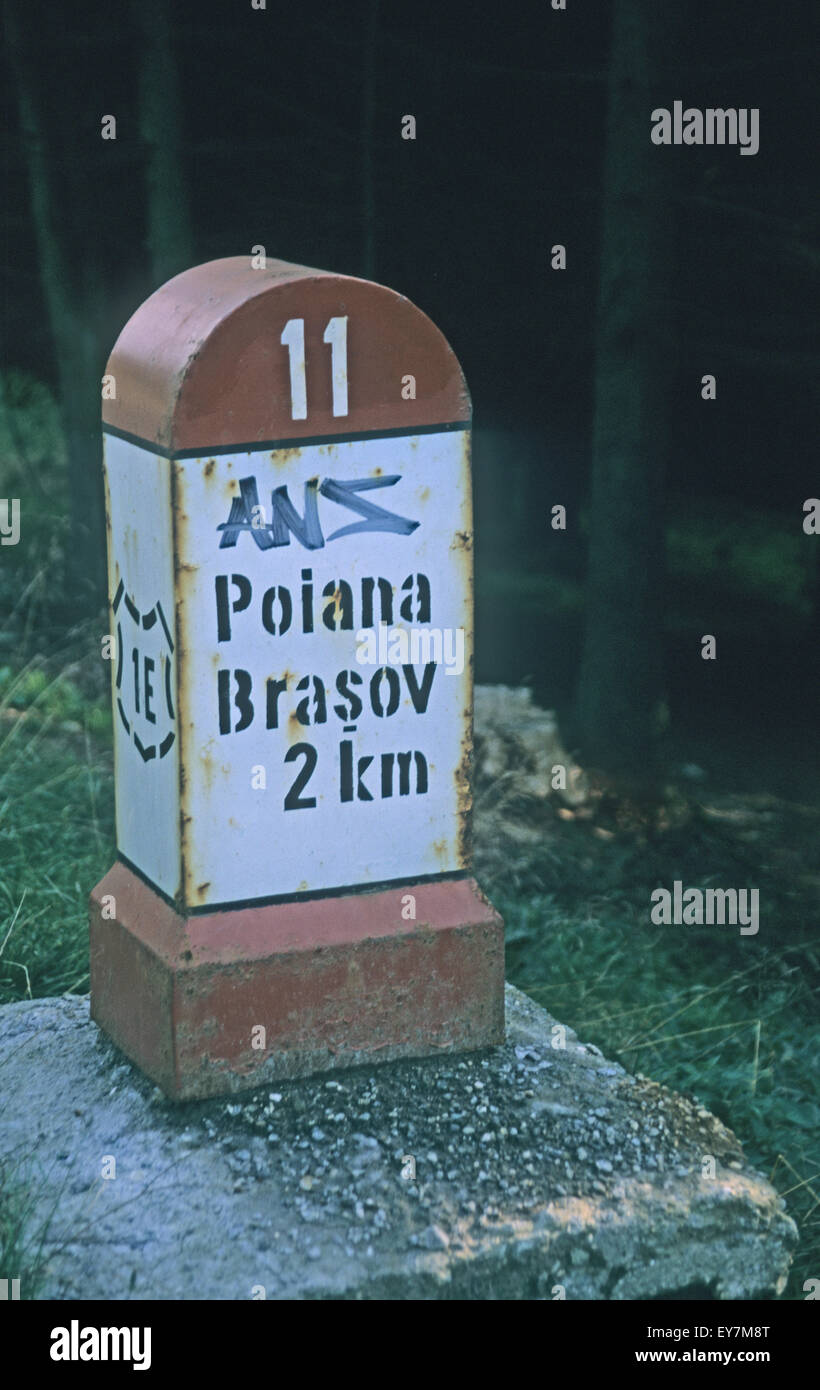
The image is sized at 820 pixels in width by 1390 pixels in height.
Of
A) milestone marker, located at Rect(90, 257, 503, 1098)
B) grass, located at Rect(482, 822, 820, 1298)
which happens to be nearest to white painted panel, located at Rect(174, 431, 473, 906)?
milestone marker, located at Rect(90, 257, 503, 1098)

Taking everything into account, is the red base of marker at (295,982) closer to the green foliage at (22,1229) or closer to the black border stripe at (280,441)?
the green foliage at (22,1229)

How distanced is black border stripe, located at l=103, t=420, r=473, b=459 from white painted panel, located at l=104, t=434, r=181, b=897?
2 cm

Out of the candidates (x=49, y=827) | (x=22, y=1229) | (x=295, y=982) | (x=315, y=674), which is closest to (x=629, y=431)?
(x=49, y=827)

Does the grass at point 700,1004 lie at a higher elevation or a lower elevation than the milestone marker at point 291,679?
lower

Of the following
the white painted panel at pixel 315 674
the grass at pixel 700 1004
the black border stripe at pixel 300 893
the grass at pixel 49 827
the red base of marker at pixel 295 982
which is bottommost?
the grass at pixel 700 1004

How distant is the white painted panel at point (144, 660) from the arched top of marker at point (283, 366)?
0.11 meters

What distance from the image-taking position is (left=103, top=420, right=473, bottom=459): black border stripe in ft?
11.0

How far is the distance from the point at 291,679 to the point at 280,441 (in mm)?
465

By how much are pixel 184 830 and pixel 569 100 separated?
4.02 metres

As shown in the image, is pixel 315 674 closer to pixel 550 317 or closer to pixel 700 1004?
pixel 700 1004

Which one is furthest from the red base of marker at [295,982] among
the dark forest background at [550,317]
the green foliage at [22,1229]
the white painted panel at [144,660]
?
the dark forest background at [550,317]

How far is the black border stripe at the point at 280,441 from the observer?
3344mm

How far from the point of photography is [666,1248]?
3332 mm

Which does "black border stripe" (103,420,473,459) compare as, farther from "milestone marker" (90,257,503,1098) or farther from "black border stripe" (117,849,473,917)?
"black border stripe" (117,849,473,917)
